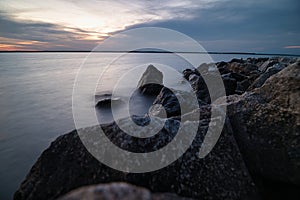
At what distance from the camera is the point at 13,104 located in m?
13.4

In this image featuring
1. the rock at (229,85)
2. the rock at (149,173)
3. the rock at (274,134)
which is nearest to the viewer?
the rock at (149,173)

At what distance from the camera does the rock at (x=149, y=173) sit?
285 cm

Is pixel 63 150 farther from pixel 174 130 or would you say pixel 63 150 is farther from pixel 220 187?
pixel 220 187

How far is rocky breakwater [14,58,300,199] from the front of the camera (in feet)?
9.43

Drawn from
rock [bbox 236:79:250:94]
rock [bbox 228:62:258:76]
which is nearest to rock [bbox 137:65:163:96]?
rock [bbox 236:79:250:94]

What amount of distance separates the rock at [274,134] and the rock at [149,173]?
1.41ft

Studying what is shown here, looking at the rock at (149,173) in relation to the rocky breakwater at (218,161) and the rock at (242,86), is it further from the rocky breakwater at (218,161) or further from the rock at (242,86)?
the rock at (242,86)

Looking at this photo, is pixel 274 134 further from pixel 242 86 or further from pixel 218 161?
pixel 242 86

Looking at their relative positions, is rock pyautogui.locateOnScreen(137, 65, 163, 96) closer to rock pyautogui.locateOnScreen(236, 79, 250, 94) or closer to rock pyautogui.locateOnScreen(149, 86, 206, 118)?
rock pyautogui.locateOnScreen(236, 79, 250, 94)

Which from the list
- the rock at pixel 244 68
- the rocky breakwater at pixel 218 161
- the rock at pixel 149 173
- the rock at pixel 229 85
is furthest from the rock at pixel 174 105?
the rock at pixel 244 68

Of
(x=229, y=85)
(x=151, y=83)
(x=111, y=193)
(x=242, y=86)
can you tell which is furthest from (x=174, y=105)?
(x=151, y=83)

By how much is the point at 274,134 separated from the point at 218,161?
1122mm

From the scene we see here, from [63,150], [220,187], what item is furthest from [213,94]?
[63,150]

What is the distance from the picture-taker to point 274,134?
3369 mm
